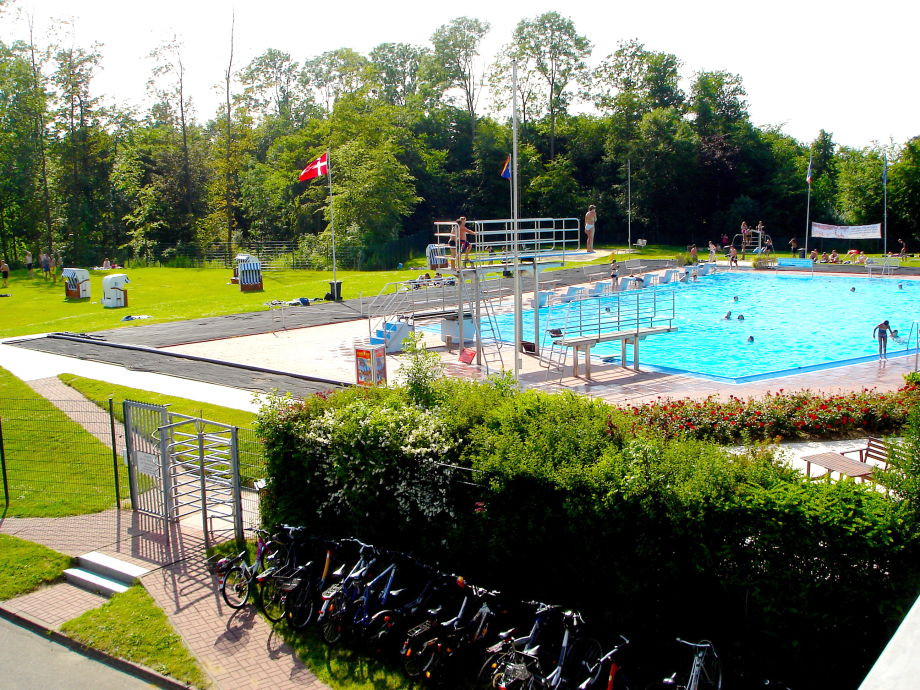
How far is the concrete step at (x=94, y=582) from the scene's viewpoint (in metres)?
10.5

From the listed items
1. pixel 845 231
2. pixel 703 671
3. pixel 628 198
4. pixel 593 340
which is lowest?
pixel 703 671

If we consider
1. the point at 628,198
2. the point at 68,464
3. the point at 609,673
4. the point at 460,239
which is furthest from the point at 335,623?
the point at 628,198

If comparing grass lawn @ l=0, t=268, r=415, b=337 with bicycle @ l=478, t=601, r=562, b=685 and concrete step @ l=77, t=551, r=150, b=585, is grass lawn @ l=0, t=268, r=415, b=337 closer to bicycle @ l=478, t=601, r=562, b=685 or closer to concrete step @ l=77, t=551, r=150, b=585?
concrete step @ l=77, t=551, r=150, b=585

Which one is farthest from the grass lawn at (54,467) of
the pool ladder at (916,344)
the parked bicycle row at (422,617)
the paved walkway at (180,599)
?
the pool ladder at (916,344)

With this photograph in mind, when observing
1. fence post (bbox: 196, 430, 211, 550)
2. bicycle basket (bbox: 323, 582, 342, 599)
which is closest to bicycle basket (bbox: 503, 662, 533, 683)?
bicycle basket (bbox: 323, 582, 342, 599)

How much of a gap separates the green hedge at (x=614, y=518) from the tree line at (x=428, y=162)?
4283cm

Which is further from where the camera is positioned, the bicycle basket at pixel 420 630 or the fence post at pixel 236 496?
the fence post at pixel 236 496

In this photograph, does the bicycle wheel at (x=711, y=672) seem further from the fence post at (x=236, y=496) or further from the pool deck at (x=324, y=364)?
the pool deck at (x=324, y=364)

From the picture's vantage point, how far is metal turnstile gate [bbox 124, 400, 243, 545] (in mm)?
11463

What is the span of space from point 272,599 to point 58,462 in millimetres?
7436

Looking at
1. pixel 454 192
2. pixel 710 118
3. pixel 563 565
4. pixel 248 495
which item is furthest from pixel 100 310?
pixel 710 118

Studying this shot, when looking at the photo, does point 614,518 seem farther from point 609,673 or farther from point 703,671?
point 703,671

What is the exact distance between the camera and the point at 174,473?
1238cm

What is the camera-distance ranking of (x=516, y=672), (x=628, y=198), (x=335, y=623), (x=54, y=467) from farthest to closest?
(x=628, y=198)
(x=54, y=467)
(x=335, y=623)
(x=516, y=672)
